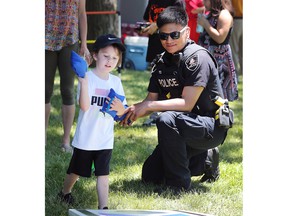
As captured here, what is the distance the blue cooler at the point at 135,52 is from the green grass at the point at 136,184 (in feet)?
18.8

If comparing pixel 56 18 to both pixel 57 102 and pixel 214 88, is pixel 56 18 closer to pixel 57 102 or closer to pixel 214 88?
pixel 214 88

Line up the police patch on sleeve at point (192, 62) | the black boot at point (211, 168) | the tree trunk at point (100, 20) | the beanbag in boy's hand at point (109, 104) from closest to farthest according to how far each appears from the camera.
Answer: the beanbag in boy's hand at point (109, 104), the police patch on sleeve at point (192, 62), the black boot at point (211, 168), the tree trunk at point (100, 20)

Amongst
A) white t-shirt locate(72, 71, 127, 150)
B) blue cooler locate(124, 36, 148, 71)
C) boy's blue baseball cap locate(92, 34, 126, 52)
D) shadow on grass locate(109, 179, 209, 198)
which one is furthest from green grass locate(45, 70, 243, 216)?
blue cooler locate(124, 36, 148, 71)

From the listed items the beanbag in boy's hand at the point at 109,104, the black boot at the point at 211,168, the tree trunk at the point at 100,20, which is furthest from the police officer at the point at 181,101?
the tree trunk at the point at 100,20

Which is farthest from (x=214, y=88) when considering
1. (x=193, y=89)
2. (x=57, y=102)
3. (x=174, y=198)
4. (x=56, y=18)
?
(x=57, y=102)

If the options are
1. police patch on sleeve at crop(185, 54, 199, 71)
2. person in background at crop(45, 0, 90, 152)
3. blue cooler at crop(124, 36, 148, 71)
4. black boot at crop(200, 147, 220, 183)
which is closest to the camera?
police patch on sleeve at crop(185, 54, 199, 71)

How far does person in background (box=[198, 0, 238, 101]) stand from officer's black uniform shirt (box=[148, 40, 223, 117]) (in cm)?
141

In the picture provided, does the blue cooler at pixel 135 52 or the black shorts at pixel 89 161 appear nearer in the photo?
the black shorts at pixel 89 161

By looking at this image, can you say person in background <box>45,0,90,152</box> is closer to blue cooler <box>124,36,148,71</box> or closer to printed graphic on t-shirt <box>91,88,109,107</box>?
printed graphic on t-shirt <box>91,88,109,107</box>

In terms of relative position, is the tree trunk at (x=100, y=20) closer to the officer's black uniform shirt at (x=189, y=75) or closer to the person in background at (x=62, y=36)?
the person in background at (x=62, y=36)

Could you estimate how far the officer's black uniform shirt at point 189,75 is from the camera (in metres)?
4.65

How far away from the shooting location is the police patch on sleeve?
4.64 m
